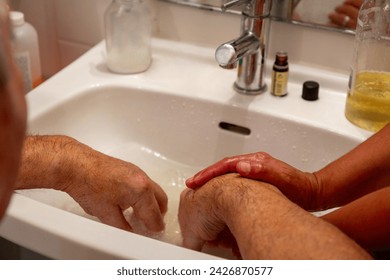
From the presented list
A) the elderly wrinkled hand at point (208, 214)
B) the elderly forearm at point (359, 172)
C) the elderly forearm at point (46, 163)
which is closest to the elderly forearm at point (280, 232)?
the elderly wrinkled hand at point (208, 214)

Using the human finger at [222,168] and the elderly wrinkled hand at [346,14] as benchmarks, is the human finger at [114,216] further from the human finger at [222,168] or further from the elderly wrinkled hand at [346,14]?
the elderly wrinkled hand at [346,14]

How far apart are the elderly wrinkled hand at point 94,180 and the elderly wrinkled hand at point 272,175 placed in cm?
7

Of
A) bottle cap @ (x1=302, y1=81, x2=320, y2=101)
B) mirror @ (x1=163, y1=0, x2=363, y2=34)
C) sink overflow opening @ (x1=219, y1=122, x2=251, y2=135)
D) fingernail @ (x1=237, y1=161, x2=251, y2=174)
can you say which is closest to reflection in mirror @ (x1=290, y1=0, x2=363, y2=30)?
mirror @ (x1=163, y1=0, x2=363, y2=34)

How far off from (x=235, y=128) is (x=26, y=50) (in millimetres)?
404

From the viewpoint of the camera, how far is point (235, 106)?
916mm

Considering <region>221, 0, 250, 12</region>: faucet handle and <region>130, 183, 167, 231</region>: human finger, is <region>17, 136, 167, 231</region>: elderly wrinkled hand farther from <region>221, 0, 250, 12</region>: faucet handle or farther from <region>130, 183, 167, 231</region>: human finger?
<region>221, 0, 250, 12</region>: faucet handle

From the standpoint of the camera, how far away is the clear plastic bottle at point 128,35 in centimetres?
97

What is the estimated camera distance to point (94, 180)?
78 centimetres

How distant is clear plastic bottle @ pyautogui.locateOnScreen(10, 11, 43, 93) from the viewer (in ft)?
3.17

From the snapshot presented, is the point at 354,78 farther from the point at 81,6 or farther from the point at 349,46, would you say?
the point at 81,6

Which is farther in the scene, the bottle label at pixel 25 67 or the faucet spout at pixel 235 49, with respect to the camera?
the bottle label at pixel 25 67

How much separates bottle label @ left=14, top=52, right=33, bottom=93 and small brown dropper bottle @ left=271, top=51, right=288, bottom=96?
0.43 meters

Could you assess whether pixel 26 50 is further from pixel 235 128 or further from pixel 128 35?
pixel 235 128
